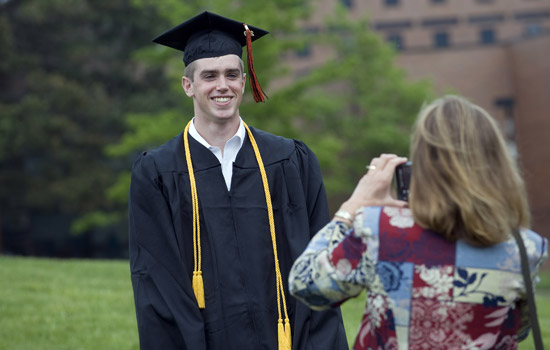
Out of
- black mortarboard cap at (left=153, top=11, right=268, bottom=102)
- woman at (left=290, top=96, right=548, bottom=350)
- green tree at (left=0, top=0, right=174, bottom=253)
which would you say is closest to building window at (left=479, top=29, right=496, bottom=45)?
green tree at (left=0, top=0, right=174, bottom=253)

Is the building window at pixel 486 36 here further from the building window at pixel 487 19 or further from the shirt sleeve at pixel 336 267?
the shirt sleeve at pixel 336 267

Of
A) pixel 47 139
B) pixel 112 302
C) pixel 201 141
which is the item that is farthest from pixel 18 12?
pixel 201 141

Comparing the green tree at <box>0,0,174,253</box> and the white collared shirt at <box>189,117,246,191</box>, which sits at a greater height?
the green tree at <box>0,0,174,253</box>

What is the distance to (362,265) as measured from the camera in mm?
2266

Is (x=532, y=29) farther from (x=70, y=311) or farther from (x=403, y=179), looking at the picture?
(x=403, y=179)

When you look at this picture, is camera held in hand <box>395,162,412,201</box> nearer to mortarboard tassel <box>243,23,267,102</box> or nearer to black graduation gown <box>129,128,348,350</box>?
black graduation gown <box>129,128,348,350</box>

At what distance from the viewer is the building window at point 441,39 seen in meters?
53.9

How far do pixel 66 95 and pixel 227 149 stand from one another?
69.5 feet

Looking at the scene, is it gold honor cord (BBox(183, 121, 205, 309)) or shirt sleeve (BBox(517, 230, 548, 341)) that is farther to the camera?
gold honor cord (BBox(183, 121, 205, 309))

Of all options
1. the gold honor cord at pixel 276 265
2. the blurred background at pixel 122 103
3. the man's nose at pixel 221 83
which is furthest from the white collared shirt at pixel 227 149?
the blurred background at pixel 122 103

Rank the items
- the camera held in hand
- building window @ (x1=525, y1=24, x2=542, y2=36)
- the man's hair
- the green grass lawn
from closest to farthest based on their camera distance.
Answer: the camera held in hand → the man's hair → the green grass lawn → building window @ (x1=525, y1=24, x2=542, y2=36)

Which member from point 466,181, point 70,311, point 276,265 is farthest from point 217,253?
point 70,311

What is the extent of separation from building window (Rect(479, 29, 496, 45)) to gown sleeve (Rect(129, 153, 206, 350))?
175ft

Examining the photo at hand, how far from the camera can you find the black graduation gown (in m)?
3.31
